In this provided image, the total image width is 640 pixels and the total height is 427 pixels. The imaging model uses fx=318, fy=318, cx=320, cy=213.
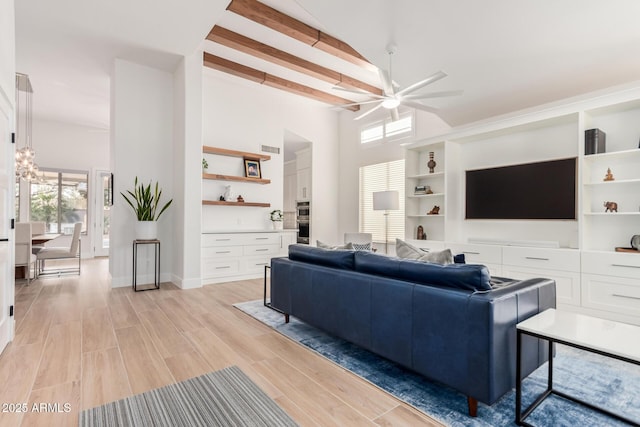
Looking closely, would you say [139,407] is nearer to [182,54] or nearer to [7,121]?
[7,121]

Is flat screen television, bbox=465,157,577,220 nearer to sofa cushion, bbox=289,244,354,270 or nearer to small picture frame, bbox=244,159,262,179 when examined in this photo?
sofa cushion, bbox=289,244,354,270

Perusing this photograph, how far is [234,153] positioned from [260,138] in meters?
0.80

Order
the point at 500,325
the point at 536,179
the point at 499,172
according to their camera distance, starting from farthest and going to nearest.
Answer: the point at 499,172
the point at 536,179
the point at 500,325

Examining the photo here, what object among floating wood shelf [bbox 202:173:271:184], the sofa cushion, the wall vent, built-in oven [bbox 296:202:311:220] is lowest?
the sofa cushion

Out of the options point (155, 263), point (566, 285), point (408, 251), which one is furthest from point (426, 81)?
point (155, 263)

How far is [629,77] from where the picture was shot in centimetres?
353

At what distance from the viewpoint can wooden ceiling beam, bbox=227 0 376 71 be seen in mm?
3926

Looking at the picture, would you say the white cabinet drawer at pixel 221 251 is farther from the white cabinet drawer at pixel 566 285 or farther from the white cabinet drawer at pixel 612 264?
the white cabinet drawer at pixel 612 264

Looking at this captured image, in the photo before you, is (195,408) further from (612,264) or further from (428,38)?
(612,264)

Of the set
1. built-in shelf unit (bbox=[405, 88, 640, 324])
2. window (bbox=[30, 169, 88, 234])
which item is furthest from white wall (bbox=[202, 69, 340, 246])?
window (bbox=[30, 169, 88, 234])

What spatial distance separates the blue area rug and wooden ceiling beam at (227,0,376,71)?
12.7 ft

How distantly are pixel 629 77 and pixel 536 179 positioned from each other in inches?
54.4

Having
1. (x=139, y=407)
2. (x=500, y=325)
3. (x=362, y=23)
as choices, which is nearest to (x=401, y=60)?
(x=362, y=23)

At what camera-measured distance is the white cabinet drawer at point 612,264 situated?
3.15 meters
